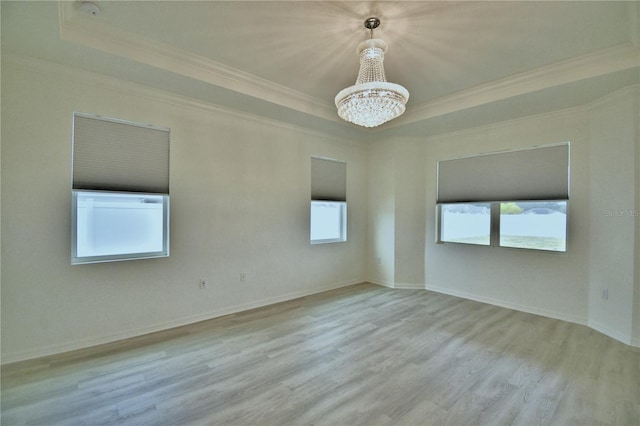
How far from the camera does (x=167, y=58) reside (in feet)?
9.33

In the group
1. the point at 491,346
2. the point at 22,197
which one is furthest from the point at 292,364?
the point at 22,197

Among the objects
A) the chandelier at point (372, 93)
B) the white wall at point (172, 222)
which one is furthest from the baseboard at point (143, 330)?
the chandelier at point (372, 93)

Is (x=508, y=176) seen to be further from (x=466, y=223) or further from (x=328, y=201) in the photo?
(x=328, y=201)

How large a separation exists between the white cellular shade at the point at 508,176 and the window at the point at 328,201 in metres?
1.75

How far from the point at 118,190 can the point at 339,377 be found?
9.59ft

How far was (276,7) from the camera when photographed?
7.48ft

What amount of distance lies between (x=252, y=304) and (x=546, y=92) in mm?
4508

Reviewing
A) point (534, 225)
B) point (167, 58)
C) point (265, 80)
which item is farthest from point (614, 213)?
point (167, 58)

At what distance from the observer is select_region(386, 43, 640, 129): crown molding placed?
2740 millimetres

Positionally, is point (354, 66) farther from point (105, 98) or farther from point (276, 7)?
Answer: point (105, 98)

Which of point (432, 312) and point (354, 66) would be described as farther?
point (432, 312)

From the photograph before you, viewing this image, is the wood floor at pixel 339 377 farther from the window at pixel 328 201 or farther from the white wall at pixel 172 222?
the window at pixel 328 201

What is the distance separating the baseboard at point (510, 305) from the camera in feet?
12.1

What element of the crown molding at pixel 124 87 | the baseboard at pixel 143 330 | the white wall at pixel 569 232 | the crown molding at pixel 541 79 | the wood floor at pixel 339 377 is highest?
the crown molding at pixel 541 79
